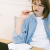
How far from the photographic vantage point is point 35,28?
903mm

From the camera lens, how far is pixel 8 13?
3.95 feet

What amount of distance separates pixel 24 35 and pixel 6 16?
454mm

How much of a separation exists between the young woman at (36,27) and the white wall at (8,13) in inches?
7.1

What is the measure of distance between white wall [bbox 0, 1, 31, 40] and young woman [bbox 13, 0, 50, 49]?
0.18 m

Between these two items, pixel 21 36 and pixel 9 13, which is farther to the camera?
pixel 9 13

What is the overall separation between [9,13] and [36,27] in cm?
47

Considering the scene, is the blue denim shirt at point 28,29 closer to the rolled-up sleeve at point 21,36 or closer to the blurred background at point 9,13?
the rolled-up sleeve at point 21,36

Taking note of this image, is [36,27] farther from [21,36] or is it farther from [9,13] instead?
[9,13]

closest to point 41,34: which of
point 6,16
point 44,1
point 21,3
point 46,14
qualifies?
point 46,14

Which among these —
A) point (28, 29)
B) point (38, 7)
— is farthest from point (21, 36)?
point (38, 7)

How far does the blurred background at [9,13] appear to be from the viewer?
42.4 inches

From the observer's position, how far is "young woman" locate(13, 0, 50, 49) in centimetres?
87

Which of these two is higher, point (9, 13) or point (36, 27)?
point (9, 13)

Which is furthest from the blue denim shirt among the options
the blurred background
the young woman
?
the blurred background
